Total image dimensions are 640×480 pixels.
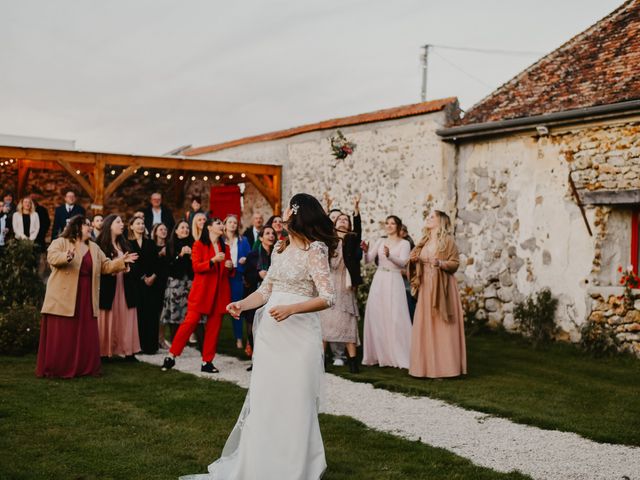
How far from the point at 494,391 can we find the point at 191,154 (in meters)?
16.5

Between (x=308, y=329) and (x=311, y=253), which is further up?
(x=311, y=253)

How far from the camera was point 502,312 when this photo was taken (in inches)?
493

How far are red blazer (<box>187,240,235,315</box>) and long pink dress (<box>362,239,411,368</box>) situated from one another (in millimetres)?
2034

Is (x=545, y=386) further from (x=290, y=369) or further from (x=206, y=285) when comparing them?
(x=290, y=369)

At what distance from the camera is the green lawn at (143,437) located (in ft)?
15.9

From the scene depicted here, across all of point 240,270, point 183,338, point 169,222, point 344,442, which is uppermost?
point 169,222

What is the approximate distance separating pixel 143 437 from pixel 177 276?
484 cm

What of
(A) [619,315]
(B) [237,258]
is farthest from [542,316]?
(B) [237,258]

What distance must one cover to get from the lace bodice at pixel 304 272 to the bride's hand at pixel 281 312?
236mm

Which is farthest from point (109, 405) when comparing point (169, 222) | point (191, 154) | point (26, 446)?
point (191, 154)

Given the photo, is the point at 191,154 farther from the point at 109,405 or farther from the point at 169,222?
the point at 109,405

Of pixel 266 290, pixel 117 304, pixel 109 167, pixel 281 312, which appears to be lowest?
pixel 117 304

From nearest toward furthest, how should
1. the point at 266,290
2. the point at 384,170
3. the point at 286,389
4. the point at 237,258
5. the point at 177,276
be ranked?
the point at 286,389 → the point at 266,290 → the point at 177,276 → the point at 237,258 → the point at 384,170

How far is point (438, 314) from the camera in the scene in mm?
8633
